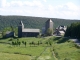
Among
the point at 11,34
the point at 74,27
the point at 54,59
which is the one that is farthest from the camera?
the point at 11,34

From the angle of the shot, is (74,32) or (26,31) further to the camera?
(26,31)

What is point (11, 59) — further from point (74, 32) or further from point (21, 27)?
point (21, 27)

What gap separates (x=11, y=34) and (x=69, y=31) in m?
39.9

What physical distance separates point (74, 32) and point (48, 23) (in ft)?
172

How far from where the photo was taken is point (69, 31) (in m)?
115

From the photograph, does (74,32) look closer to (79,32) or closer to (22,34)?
(79,32)

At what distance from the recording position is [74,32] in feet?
348

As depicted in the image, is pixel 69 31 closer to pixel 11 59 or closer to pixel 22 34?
pixel 22 34

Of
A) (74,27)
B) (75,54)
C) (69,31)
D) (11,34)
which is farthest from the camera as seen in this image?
(11,34)

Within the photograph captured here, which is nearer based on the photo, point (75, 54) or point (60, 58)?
point (60, 58)

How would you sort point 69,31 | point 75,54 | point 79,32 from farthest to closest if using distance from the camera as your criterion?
1. point 69,31
2. point 79,32
3. point 75,54

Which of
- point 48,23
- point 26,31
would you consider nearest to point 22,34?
point 26,31

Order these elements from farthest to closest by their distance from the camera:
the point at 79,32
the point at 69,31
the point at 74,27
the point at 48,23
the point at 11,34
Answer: the point at 48,23, the point at 11,34, the point at 69,31, the point at 74,27, the point at 79,32

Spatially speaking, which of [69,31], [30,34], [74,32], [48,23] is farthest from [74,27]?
[48,23]
